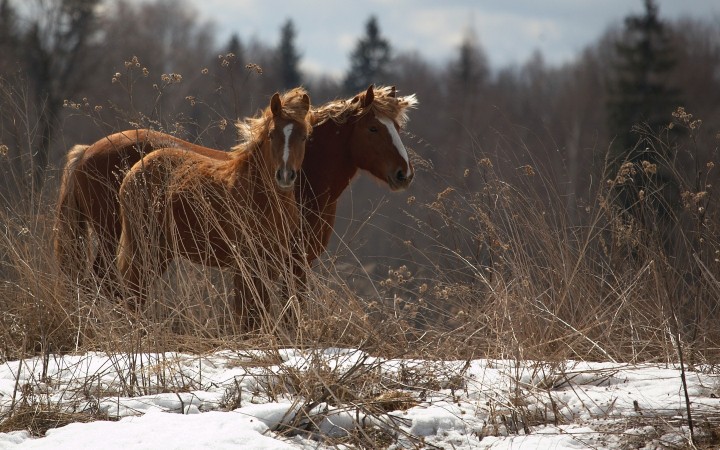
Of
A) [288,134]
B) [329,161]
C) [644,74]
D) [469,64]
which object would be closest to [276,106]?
[288,134]

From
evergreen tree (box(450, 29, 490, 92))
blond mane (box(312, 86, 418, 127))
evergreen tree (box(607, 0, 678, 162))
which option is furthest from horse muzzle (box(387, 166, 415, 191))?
evergreen tree (box(450, 29, 490, 92))

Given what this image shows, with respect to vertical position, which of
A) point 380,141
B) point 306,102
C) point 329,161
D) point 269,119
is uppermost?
point 306,102

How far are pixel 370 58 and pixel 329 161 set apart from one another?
41.6 m

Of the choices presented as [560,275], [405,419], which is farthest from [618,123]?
[405,419]

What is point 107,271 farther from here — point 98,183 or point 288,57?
point 288,57

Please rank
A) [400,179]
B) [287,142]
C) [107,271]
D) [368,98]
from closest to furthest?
[107,271] → [287,142] → [400,179] → [368,98]

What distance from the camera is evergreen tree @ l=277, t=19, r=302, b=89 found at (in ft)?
152

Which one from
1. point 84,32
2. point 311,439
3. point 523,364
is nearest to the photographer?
point 311,439

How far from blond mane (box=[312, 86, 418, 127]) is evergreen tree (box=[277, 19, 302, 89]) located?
3947 cm

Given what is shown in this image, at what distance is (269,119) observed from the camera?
6.35m

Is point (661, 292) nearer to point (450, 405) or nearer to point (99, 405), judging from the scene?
point (450, 405)

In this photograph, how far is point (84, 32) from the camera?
97.7 feet

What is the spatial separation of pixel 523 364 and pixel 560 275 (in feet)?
3.13

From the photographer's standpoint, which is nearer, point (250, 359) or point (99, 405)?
point (99, 405)
